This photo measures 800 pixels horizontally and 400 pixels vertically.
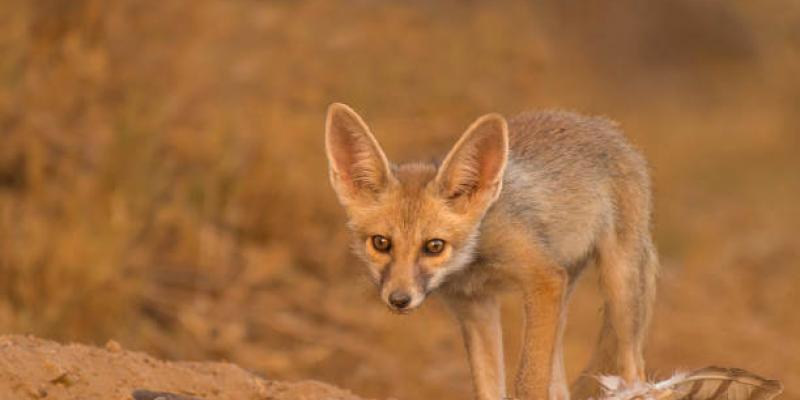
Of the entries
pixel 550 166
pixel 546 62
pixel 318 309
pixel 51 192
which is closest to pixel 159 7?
pixel 51 192

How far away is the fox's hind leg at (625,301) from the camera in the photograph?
5609 millimetres

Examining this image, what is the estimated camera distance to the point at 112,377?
4.92 m

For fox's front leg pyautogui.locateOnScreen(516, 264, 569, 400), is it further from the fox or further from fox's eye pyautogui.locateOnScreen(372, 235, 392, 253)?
fox's eye pyautogui.locateOnScreen(372, 235, 392, 253)

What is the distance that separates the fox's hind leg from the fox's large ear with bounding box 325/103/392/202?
41.3 inches

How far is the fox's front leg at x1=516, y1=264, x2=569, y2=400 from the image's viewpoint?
5.02 meters

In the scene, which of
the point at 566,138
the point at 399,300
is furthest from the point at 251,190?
the point at 399,300

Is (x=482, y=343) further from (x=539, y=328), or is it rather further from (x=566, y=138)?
(x=566, y=138)

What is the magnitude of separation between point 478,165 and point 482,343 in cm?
74

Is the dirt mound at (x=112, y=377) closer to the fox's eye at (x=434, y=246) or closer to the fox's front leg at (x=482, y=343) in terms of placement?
the fox's front leg at (x=482, y=343)

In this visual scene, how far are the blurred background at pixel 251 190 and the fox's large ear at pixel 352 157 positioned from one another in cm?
235

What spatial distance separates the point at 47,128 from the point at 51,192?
0.49 meters

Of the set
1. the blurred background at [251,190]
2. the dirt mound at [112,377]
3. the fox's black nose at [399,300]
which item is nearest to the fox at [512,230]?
the fox's black nose at [399,300]

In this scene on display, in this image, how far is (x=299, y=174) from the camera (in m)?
9.33

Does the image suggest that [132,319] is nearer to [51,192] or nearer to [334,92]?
[51,192]
